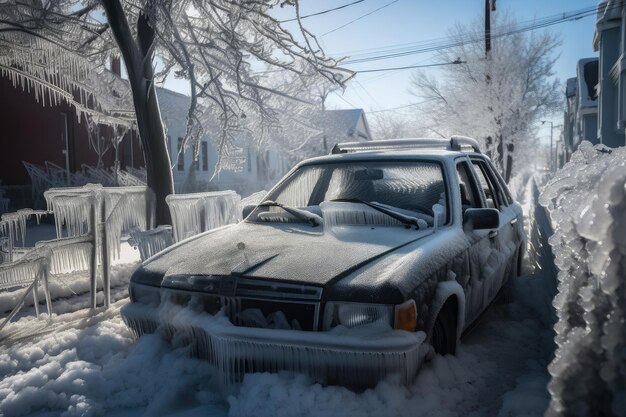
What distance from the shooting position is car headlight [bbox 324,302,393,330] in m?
2.56

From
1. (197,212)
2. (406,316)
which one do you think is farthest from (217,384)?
(197,212)

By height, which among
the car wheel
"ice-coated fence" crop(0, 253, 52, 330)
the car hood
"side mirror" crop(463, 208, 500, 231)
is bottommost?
the car wheel

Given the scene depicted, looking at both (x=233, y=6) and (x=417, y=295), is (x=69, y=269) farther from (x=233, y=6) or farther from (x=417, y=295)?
(x=233, y=6)

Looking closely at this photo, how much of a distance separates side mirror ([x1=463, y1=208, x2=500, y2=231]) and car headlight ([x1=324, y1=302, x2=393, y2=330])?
4.93ft

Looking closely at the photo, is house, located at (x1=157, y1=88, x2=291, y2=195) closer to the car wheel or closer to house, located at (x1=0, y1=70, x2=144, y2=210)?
house, located at (x1=0, y1=70, x2=144, y2=210)

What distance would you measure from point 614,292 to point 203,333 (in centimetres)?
212

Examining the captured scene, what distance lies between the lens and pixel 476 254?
385 centimetres

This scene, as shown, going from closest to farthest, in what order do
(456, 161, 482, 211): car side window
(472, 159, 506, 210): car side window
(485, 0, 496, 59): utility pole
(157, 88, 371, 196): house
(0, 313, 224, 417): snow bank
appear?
1. (0, 313, 224, 417): snow bank
2. (456, 161, 482, 211): car side window
3. (472, 159, 506, 210): car side window
4. (157, 88, 371, 196): house
5. (485, 0, 496, 59): utility pole

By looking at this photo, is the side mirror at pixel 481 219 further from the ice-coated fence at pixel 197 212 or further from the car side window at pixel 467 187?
the ice-coated fence at pixel 197 212

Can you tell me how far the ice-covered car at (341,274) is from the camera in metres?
2.58

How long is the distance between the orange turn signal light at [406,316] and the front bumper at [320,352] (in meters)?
0.04

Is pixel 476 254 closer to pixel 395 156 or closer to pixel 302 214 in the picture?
pixel 395 156

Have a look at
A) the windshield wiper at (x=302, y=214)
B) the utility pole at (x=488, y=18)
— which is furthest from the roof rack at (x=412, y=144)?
the utility pole at (x=488, y=18)

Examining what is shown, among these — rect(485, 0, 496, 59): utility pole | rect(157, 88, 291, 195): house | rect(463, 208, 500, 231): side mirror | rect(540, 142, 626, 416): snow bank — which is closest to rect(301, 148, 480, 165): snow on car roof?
rect(463, 208, 500, 231): side mirror
